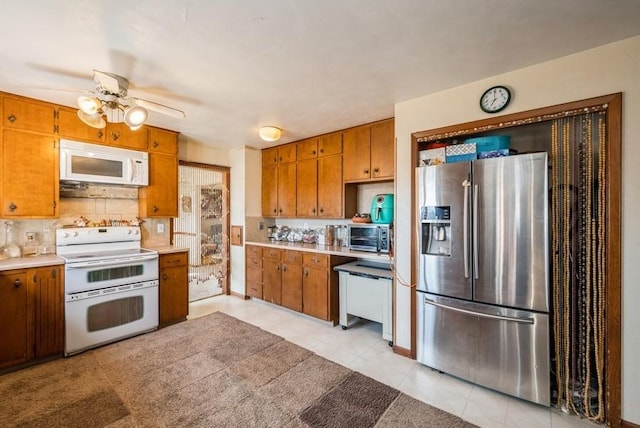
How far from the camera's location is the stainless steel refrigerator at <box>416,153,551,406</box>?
199 cm

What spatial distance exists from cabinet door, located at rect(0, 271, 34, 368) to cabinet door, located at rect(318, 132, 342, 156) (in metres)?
3.29

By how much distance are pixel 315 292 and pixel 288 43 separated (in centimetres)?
268

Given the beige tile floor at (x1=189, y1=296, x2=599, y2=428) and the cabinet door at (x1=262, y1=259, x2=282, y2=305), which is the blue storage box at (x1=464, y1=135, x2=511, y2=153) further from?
the cabinet door at (x1=262, y1=259, x2=282, y2=305)

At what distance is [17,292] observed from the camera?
7.98 feet

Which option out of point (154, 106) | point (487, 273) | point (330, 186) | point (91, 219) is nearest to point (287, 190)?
point (330, 186)

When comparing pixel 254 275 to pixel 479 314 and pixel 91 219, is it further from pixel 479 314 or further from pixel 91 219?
pixel 479 314

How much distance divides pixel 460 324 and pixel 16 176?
4.21 meters

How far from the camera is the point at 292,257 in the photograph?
12.4 feet

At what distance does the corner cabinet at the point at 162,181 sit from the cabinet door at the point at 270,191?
137 cm

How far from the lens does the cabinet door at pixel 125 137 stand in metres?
3.21

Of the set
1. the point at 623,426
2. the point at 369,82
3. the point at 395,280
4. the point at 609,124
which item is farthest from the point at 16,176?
the point at 623,426

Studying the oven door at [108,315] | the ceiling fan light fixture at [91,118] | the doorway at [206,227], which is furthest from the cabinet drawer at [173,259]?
the ceiling fan light fixture at [91,118]

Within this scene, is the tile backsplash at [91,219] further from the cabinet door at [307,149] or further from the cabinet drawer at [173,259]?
the cabinet door at [307,149]

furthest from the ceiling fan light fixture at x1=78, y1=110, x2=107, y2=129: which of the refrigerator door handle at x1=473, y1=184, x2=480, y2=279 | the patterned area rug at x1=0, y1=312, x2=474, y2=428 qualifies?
the refrigerator door handle at x1=473, y1=184, x2=480, y2=279
